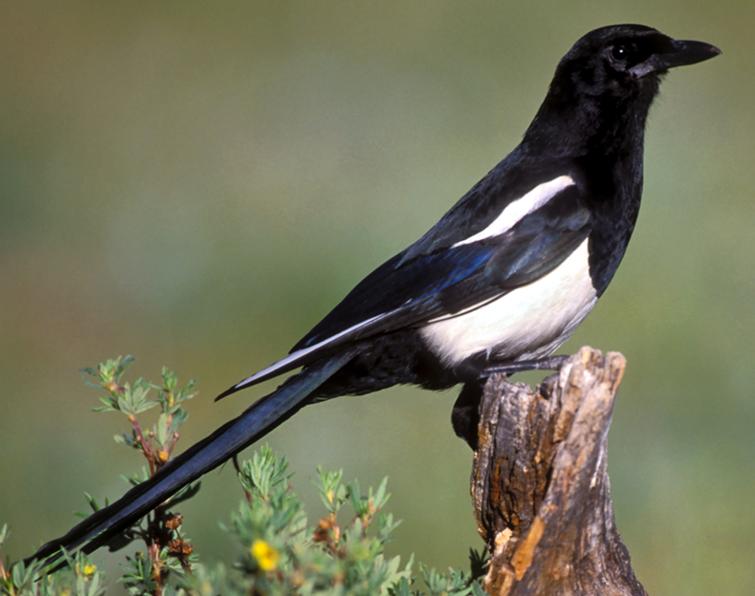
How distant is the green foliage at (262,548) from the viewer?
1.67 meters

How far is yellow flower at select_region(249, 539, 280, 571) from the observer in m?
1.63

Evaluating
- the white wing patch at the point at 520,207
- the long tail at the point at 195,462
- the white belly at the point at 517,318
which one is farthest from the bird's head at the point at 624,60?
the long tail at the point at 195,462

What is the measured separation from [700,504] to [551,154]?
1.43m

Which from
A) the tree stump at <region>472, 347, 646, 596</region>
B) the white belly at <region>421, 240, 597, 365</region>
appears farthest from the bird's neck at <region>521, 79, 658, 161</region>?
the tree stump at <region>472, 347, 646, 596</region>

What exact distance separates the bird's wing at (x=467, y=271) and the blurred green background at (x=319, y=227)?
0.62m

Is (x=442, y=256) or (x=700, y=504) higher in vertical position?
(x=442, y=256)

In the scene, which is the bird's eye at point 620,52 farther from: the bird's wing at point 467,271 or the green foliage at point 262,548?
the green foliage at point 262,548

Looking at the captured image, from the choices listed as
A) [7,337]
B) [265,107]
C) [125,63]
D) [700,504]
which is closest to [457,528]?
[700,504]

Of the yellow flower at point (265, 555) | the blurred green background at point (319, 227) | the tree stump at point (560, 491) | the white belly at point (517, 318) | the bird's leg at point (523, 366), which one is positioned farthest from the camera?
the blurred green background at point (319, 227)

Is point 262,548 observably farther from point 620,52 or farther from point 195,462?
point 620,52

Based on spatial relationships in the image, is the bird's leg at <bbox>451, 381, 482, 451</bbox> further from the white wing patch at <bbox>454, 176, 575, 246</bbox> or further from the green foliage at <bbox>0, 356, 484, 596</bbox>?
the green foliage at <bbox>0, 356, 484, 596</bbox>

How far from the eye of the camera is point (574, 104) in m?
3.40

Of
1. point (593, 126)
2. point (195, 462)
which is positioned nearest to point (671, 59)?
point (593, 126)

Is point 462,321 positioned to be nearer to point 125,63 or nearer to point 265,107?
point 265,107
